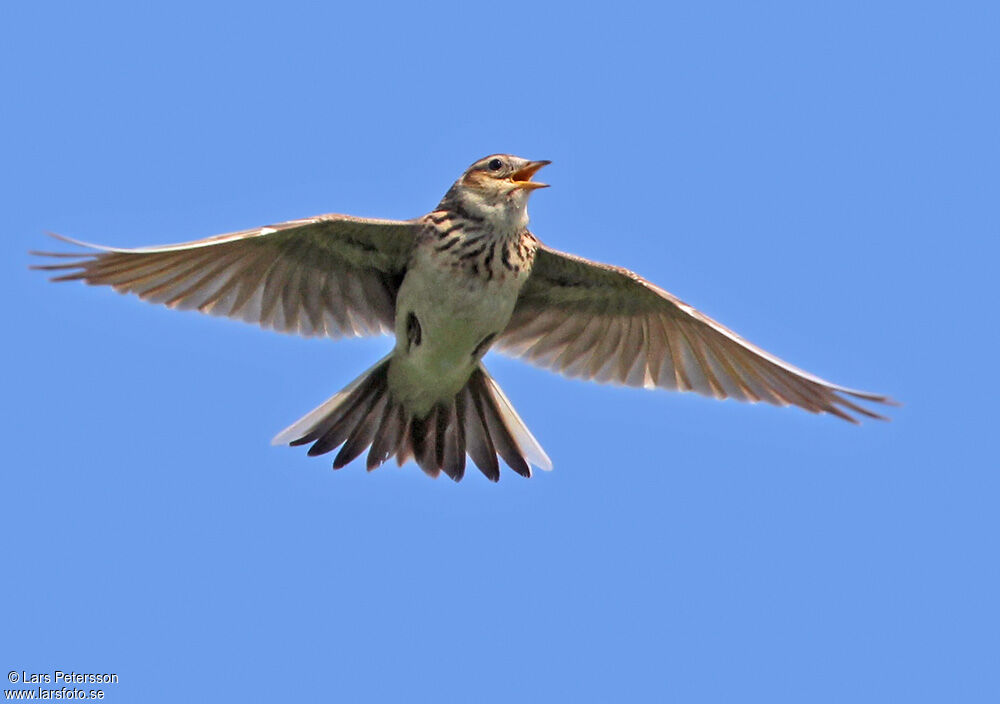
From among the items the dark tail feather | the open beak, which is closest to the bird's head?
the open beak

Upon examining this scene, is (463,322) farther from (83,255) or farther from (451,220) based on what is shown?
(83,255)

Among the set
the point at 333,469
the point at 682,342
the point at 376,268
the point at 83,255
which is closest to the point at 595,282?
the point at 682,342

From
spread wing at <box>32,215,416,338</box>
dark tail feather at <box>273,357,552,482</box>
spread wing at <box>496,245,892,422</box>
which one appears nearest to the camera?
spread wing at <box>32,215,416,338</box>

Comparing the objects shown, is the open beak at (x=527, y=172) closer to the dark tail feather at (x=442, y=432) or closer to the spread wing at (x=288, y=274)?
the spread wing at (x=288, y=274)

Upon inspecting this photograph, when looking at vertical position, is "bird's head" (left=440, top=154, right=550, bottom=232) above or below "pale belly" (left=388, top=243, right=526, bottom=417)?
above

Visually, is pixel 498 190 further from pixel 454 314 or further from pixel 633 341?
pixel 633 341

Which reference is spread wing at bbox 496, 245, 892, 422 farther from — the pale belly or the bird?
the pale belly

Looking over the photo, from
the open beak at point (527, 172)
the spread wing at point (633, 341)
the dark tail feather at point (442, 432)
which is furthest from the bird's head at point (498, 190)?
the dark tail feather at point (442, 432)
